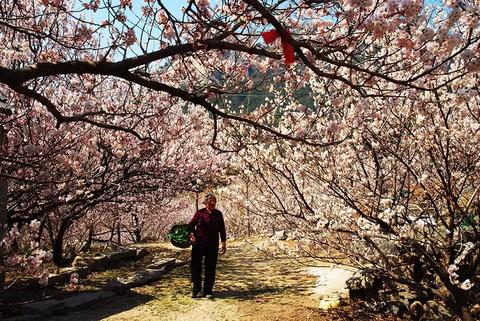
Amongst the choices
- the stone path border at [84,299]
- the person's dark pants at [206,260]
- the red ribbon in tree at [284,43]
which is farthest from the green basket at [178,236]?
the red ribbon in tree at [284,43]

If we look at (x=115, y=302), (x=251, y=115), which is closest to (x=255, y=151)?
(x=251, y=115)

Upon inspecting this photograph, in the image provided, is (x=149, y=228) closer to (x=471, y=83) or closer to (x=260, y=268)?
(x=260, y=268)

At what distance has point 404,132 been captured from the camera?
5598 millimetres

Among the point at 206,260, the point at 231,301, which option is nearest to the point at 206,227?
the point at 206,260

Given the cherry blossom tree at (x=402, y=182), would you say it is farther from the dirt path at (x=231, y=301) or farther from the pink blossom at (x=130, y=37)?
the pink blossom at (x=130, y=37)

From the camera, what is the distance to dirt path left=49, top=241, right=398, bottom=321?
6.54 m

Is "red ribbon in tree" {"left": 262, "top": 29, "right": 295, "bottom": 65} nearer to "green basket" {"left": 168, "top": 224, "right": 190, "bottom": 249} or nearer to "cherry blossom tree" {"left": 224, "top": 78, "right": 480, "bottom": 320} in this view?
"cherry blossom tree" {"left": 224, "top": 78, "right": 480, "bottom": 320}

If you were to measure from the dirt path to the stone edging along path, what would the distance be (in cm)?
18

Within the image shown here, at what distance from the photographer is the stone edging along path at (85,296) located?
6738mm

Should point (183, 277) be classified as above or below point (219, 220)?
below

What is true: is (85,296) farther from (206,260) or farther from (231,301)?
(231,301)

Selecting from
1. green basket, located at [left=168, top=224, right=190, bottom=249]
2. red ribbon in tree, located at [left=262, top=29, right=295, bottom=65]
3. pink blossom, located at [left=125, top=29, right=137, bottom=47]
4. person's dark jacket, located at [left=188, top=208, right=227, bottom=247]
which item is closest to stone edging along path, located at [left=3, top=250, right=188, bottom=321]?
green basket, located at [left=168, top=224, right=190, bottom=249]

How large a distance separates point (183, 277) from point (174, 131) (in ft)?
11.3

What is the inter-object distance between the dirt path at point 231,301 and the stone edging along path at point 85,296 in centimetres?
18
